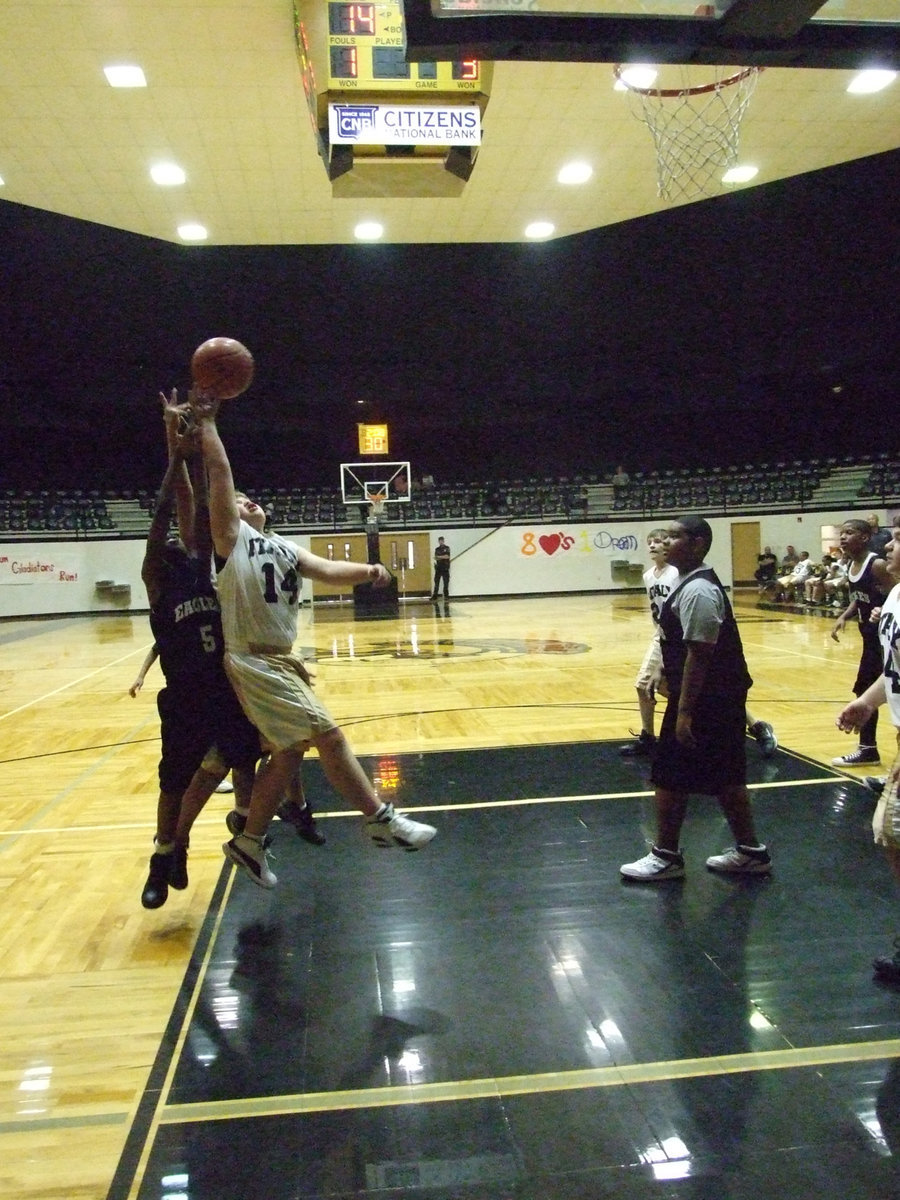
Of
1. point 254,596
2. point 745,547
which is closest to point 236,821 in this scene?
point 254,596

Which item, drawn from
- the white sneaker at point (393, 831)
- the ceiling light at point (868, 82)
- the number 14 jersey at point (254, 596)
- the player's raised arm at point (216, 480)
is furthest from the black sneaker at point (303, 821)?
the ceiling light at point (868, 82)

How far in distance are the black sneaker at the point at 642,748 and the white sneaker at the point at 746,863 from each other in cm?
213

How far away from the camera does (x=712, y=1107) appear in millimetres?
2215

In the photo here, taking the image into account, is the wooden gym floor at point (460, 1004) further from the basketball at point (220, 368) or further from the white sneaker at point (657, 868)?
the basketball at point (220, 368)

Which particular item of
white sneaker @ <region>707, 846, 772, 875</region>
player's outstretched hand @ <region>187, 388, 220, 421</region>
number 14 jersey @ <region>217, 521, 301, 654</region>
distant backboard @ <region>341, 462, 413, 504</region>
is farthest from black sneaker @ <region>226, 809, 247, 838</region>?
distant backboard @ <region>341, 462, 413, 504</region>

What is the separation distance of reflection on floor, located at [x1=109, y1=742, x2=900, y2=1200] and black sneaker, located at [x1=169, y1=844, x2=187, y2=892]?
9.2 inches

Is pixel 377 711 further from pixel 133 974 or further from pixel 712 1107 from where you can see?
pixel 712 1107

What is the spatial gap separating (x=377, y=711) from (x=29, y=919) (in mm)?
4406

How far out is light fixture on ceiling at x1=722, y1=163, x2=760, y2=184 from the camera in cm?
1335

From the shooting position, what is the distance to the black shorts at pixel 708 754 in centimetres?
362

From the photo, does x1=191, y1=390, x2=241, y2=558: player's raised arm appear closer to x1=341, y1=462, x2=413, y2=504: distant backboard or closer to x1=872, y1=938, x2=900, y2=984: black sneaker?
x1=872, y1=938, x2=900, y2=984: black sneaker

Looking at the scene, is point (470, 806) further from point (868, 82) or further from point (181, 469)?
point (868, 82)

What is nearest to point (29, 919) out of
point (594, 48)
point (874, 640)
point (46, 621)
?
point (594, 48)

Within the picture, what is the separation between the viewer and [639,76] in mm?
9906
